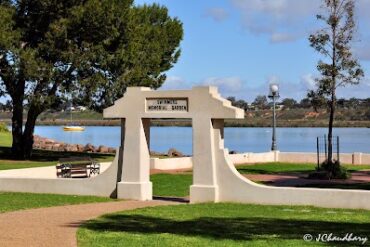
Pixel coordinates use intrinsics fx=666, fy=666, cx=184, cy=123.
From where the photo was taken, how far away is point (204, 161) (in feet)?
54.6

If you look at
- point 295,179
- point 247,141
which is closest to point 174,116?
point 295,179

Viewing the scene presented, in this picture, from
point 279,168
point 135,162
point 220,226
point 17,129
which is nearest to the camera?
point 220,226

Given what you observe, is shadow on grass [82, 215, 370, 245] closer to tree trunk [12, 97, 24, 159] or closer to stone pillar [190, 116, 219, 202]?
stone pillar [190, 116, 219, 202]

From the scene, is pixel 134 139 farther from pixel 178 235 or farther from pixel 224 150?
pixel 178 235

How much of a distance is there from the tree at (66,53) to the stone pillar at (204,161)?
49.7 ft

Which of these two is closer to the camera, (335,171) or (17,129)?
(335,171)

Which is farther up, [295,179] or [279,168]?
[279,168]

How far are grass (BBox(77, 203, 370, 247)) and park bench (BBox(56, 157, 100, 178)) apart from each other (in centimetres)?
694

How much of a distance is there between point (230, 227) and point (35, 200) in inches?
255

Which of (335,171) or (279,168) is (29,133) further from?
(335,171)

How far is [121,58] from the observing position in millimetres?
31875

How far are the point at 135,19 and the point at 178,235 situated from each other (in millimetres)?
23966

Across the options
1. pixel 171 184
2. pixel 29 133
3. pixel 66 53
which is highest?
pixel 66 53

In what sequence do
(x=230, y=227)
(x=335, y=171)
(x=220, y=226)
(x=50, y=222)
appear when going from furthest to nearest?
(x=335, y=171)
(x=50, y=222)
(x=220, y=226)
(x=230, y=227)
